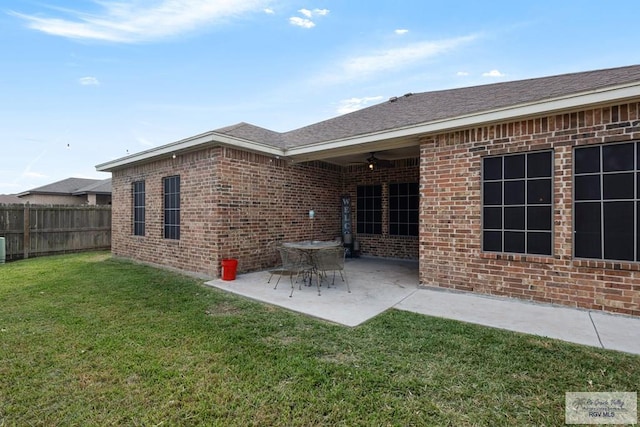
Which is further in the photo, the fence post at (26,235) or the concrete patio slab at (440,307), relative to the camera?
the fence post at (26,235)

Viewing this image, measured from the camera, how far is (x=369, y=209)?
391 inches

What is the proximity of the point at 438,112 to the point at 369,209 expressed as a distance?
Answer: 13.4 ft

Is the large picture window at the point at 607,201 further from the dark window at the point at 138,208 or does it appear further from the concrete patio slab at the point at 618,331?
the dark window at the point at 138,208

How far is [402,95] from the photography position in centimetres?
1051

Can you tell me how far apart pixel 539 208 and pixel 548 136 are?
3.74 ft

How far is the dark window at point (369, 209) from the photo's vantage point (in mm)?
9750

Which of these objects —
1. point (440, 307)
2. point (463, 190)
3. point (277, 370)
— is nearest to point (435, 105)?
point (463, 190)

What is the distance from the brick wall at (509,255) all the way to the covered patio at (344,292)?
2.89 feet

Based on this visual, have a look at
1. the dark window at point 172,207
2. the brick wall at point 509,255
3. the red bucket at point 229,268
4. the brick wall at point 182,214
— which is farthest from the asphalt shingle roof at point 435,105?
the red bucket at point 229,268

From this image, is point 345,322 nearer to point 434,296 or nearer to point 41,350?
point 434,296

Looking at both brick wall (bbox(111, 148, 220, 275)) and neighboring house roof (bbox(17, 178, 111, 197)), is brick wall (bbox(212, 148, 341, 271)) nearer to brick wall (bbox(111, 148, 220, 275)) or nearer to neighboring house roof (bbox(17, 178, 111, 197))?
brick wall (bbox(111, 148, 220, 275))

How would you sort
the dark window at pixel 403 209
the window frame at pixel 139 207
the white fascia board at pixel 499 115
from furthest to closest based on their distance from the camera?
the dark window at pixel 403 209
the window frame at pixel 139 207
the white fascia board at pixel 499 115

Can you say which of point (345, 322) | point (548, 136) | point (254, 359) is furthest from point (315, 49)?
point (254, 359)

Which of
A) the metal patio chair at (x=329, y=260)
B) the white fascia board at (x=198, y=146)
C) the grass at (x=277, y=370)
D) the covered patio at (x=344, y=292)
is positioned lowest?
the grass at (x=277, y=370)
